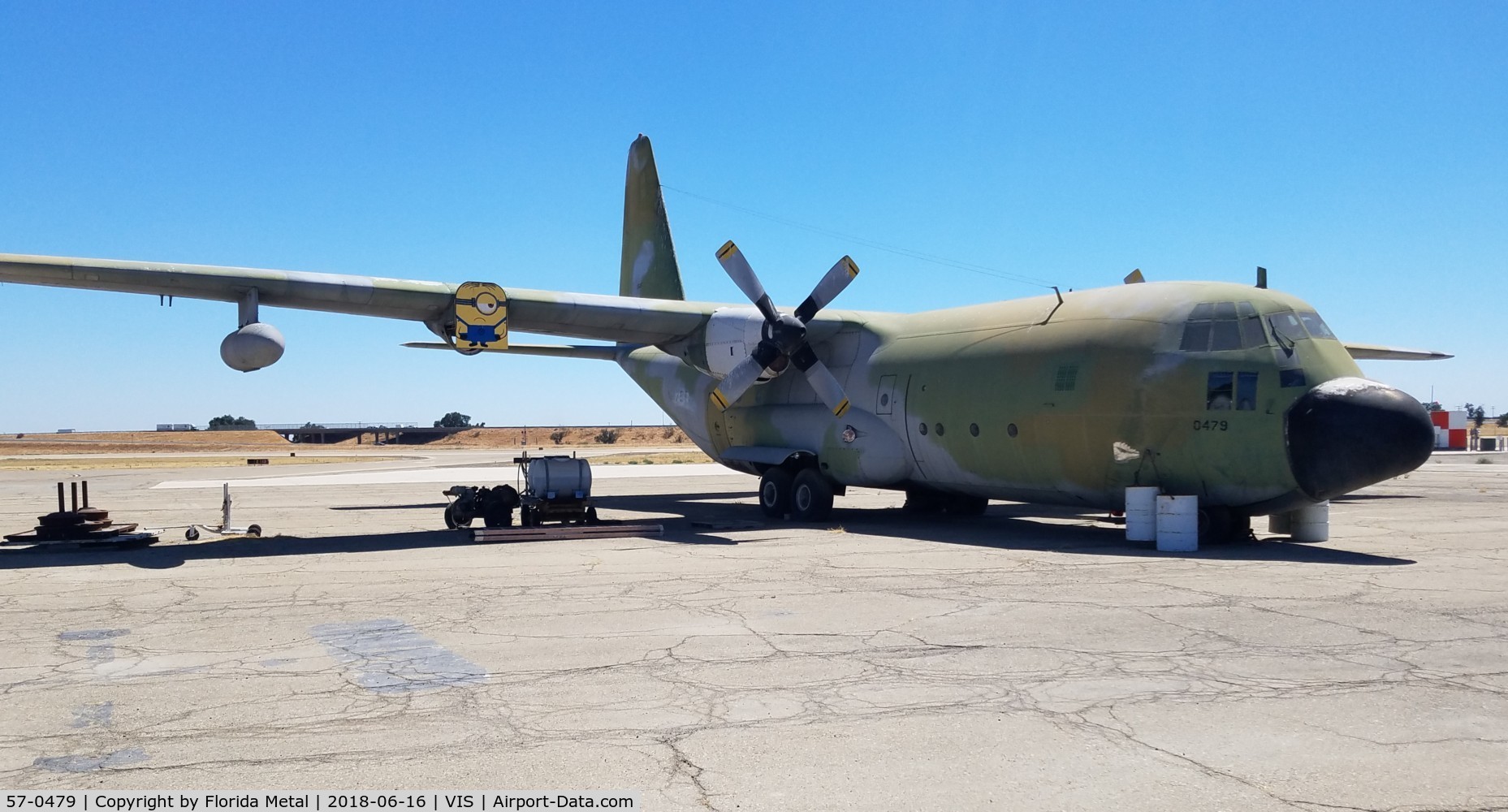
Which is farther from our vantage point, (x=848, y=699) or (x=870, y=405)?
(x=870, y=405)

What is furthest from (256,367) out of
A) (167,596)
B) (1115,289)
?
(1115,289)

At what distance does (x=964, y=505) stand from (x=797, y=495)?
3188 mm

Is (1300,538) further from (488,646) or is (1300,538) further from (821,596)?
(488,646)

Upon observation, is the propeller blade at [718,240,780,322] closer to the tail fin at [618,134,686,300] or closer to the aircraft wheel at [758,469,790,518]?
the aircraft wheel at [758,469,790,518]

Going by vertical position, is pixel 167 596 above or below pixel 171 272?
below

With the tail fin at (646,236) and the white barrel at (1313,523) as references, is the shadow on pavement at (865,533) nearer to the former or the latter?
the white barrel at (1313,523)

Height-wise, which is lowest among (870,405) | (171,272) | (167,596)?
(167,596)

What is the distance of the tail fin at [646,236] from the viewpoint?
87.1ft

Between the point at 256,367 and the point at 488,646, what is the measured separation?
28.9ft

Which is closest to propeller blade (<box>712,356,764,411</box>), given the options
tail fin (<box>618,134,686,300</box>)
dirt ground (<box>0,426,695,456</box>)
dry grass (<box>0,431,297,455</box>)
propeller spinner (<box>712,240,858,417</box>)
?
propeller spinner (<box>712,240,858,417</box>)

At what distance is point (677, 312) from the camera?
20.2m

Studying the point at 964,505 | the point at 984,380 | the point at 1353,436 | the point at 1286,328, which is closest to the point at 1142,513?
the point at 1353,436

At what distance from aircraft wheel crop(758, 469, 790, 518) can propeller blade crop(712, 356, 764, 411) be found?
5.91 feet

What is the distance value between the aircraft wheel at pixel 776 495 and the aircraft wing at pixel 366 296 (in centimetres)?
323
